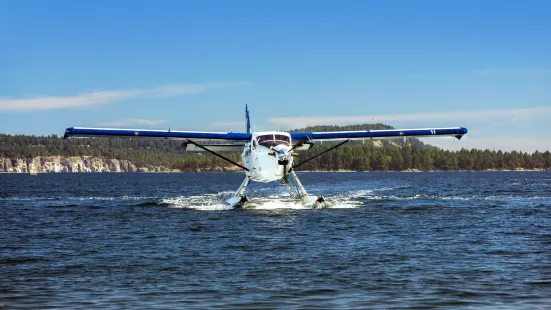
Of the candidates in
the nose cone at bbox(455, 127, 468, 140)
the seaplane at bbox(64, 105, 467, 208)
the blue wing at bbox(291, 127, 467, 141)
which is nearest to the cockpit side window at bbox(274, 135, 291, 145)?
the seaplane at bbox(64, 105, 467, 208)

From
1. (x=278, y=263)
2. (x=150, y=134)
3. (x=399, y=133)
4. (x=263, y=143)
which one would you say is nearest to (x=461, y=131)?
(x=399, y=133)

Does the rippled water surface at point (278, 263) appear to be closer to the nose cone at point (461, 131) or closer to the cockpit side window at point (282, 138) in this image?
the cockpit side window at point (282, 138)

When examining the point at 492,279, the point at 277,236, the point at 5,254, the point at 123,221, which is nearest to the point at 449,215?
the point at 277,236

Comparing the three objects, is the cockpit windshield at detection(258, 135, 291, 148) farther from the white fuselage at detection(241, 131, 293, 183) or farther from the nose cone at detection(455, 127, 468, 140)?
the nose cone at detection(455, 127, 468, 140)

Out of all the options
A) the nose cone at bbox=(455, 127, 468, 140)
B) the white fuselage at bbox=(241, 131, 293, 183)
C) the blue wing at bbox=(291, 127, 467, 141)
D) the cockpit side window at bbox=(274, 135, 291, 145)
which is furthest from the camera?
the nose cone at bbox=(455, 127, 468, 140)

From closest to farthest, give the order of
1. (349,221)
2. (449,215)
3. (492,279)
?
(492,279), (349,221), (449,215)

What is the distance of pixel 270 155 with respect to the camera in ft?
84.6

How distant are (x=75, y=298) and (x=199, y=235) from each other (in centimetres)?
830

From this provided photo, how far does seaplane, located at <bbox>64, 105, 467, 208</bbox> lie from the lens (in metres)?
26.0

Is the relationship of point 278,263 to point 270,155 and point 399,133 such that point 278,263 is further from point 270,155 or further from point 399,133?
point 399,133

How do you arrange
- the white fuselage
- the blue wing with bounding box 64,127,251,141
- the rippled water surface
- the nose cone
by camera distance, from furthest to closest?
the nose cone
the blue wing with bounding box 64,127,251,141
the white fuselage
the rippled water surface

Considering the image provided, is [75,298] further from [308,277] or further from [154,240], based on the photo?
[154,240]

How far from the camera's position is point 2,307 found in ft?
31.4

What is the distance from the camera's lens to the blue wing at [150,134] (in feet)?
94.0
